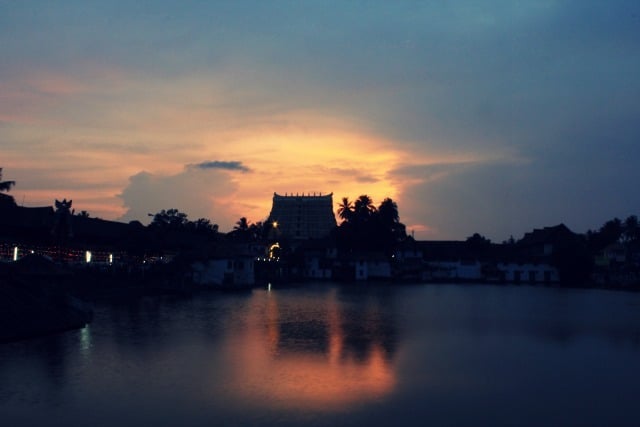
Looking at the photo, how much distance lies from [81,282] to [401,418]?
39.0m

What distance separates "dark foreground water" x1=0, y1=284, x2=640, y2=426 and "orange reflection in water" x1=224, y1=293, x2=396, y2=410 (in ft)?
0.24

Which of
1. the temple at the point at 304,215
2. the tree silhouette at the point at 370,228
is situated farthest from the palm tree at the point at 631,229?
the temple at the point at 304,215

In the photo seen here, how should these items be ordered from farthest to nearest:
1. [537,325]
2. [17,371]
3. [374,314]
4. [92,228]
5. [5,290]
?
[92,228] → [374,314] → [537,325] → [5,290] → [17,371]

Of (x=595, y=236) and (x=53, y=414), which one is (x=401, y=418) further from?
(x=595, y=236)

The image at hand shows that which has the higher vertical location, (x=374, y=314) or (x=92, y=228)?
(x=92, y=228)

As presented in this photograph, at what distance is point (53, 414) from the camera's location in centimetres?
1717

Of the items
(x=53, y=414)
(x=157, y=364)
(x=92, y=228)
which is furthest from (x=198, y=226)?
(x=53, y=414)

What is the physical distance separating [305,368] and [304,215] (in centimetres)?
16210

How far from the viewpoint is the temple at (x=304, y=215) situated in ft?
596

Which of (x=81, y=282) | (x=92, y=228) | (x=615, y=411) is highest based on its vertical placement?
(x=92, y=228)

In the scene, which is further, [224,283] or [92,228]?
[224,283]

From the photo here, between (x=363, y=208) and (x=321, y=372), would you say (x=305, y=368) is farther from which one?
(x=363, y=208)

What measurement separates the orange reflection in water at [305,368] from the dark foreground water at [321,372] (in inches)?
2.8

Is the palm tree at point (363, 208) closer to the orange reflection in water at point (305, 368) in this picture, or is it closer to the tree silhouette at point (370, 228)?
the tree silhouette at point (370, 228)
